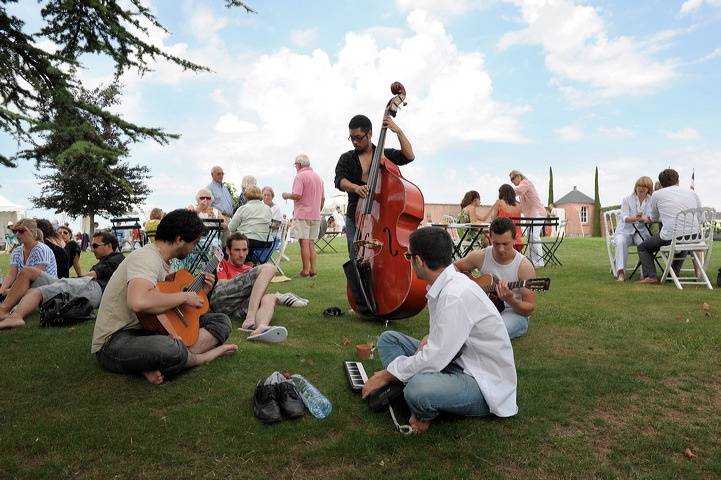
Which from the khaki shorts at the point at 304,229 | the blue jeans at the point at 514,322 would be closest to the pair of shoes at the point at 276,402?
the blue jeans at the point at 514,322

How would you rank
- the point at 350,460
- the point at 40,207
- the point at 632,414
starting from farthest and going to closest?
1. the point at 40,207
2. the point at 632,414
3. the point at 350,460

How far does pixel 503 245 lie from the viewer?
4.89 m

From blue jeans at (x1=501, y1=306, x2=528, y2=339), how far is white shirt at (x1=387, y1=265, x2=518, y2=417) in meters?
1.84

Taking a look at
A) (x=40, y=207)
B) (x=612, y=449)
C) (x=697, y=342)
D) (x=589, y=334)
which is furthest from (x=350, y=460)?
(x=40, y=207)

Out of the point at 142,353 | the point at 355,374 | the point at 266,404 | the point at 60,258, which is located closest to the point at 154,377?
the point at 142,353

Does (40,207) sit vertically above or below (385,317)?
above

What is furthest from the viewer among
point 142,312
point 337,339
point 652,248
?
point 652,248

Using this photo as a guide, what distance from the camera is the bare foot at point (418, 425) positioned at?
127 inches

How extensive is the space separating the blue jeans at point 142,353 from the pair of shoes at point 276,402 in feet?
2.42

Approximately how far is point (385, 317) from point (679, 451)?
312 cm

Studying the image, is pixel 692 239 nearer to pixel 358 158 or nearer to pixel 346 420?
pixel 358 158

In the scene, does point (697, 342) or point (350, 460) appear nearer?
point (350, 460)

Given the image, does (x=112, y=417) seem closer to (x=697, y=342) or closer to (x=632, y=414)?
(x=632, y=414)

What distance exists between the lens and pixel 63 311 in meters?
5.93
